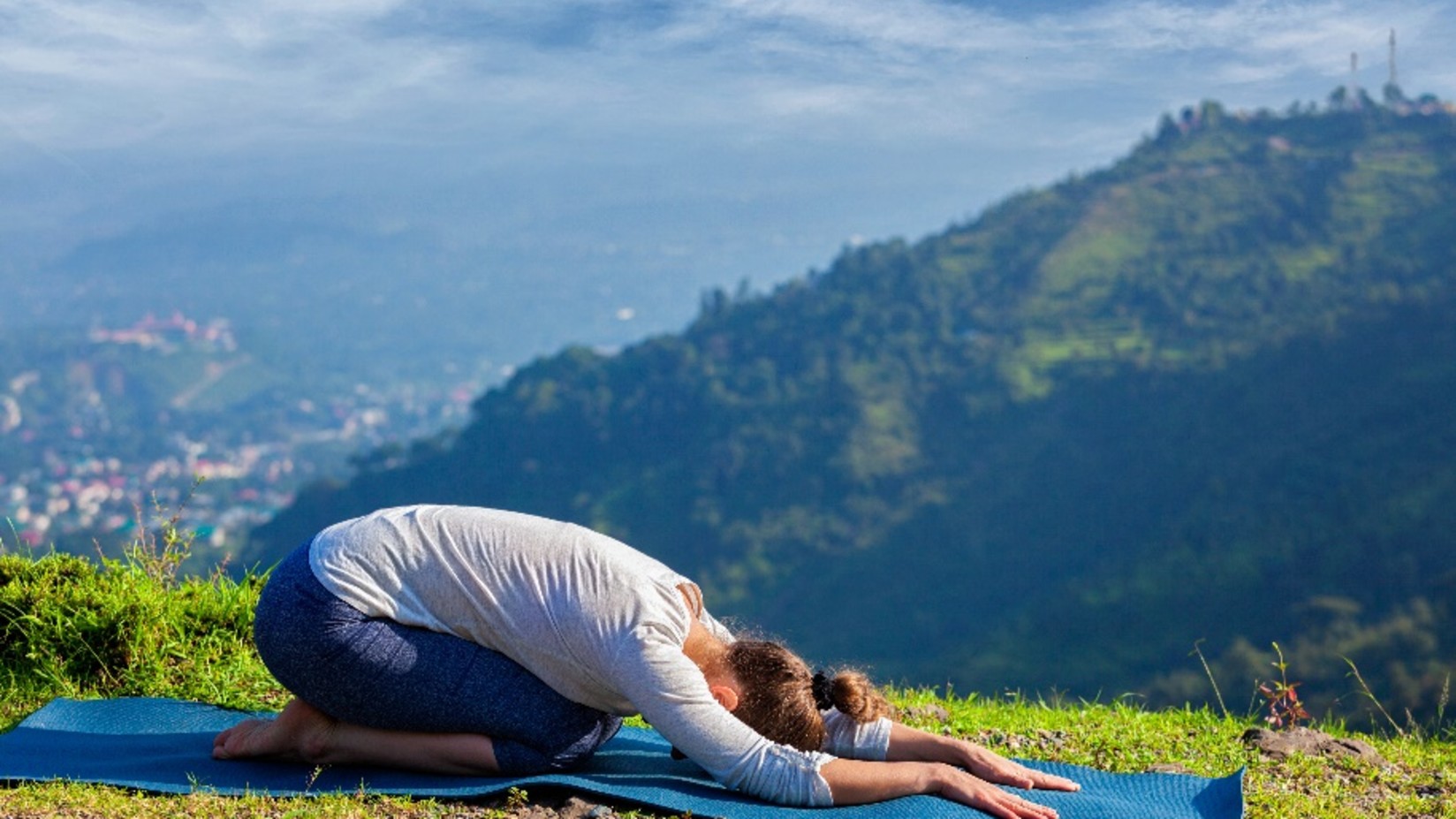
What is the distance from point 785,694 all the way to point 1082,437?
7142cm

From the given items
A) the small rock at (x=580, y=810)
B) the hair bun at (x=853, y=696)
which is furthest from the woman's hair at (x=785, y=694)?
the small rock at (x=580, y=810)

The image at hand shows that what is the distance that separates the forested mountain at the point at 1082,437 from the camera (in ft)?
176

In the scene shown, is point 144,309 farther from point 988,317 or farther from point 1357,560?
point 1357,560

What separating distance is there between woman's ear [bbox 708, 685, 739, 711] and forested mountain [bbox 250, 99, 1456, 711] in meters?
38.0

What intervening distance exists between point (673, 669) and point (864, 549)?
65.2m

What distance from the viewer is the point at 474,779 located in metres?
4.04

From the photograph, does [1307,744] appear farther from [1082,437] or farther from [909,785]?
[1082,437]

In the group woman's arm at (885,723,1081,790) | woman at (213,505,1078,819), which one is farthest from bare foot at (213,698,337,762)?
woman's arm at (885,723,1081,790)

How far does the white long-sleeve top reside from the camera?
372 cm

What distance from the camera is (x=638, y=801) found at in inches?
152

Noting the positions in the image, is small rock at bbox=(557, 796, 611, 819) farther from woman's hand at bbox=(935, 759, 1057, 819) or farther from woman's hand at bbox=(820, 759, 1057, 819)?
woman's hand at bbox=(935, 759, 1057, 819)

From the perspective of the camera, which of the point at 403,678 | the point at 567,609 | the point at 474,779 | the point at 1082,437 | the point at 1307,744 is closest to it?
the point at 567,609

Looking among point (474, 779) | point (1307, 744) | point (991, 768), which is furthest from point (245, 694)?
point (1307, 744)

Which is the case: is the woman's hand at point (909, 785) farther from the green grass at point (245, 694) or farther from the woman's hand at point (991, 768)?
the green grass at point (245, 694)
